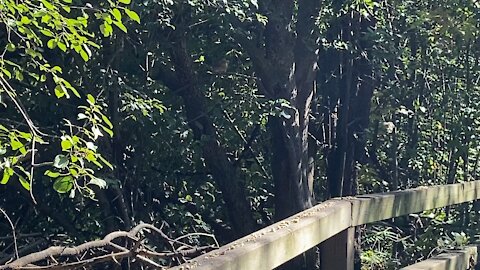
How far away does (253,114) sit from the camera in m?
7.77

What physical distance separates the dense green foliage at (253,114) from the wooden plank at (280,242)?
2.05 meters

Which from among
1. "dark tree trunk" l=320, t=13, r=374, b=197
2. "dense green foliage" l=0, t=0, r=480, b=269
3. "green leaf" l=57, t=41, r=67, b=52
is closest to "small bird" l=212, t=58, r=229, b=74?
"dense green foliage" l=0, t=0, r=480, b=269

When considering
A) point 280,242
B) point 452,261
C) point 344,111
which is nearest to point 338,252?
point 280,242

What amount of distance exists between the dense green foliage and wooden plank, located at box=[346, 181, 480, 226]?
1.20 ft

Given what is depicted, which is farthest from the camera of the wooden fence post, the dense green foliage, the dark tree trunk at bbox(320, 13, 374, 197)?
the dark tree trunk at bbox(320, 13, 374, 197)

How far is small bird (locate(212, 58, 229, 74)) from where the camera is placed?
792 centimetres

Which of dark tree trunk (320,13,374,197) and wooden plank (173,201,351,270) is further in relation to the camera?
dark tree trunk (320,13,374,197)

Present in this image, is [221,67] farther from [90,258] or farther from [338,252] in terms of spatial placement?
[338,252]

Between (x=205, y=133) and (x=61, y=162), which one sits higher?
(x=61, y=162)

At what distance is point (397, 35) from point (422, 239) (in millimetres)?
2346

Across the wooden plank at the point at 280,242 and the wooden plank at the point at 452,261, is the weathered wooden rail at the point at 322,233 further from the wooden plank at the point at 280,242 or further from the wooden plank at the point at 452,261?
A: the wooden plank at the point at 452,261

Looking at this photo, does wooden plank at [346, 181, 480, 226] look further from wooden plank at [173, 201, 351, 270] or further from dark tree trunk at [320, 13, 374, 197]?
dark tree trunk at [320, 13, 374, 197]

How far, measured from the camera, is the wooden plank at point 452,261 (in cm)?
433

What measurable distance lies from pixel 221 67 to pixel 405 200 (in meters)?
3.73
